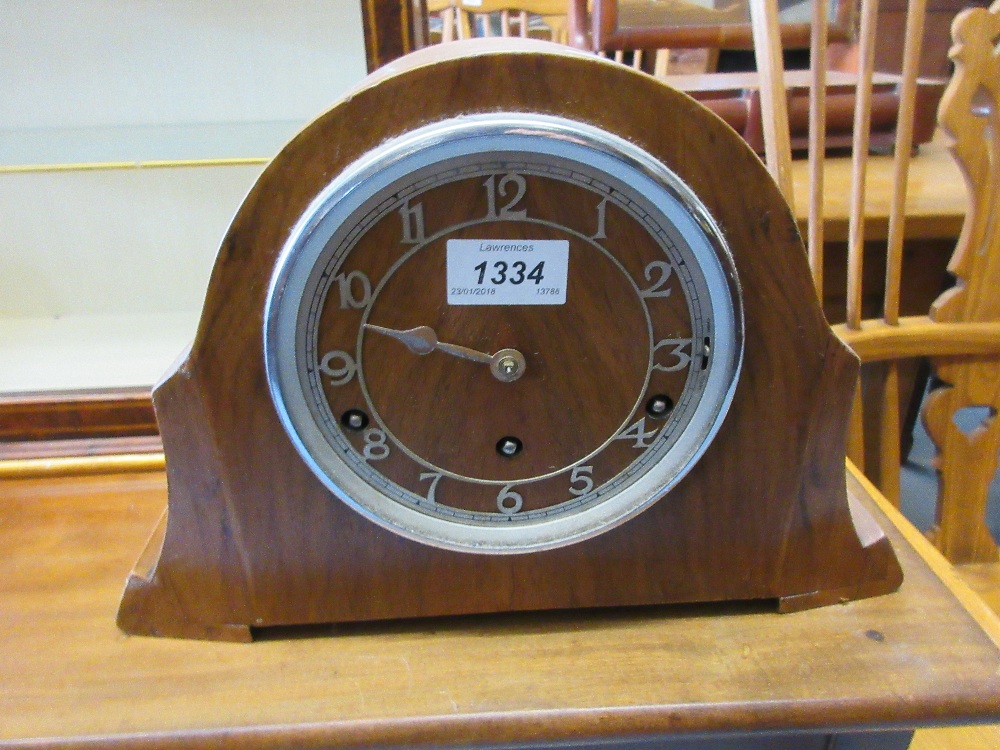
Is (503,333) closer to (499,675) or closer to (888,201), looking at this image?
(499,675)

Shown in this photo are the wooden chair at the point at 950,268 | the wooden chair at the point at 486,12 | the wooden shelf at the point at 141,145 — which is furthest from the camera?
the wooden chair at the point at 486,12

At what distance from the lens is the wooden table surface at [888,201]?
46.3 inches

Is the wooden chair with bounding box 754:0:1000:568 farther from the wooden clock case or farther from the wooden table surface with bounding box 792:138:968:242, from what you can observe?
the wooden clock case

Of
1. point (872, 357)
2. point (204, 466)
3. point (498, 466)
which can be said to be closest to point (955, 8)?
point (872, 357)

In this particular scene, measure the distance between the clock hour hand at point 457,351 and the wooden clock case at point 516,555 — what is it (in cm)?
10

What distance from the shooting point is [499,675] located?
59 cm

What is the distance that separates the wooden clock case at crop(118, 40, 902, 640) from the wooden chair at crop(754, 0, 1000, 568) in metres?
0.35

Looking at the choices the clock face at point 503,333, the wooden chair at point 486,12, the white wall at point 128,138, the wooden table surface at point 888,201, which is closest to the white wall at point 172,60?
the white wall at point 128,138

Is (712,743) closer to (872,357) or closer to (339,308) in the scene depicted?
(339,308)

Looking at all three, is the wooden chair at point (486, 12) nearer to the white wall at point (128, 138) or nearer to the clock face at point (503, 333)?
the white wall at point (128, 138)

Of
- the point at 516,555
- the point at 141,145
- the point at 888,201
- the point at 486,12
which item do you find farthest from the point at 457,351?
the point at 486,12

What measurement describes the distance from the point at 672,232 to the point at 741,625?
36 centimetres

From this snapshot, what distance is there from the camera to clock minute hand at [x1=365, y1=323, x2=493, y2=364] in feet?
1.75

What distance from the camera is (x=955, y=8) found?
1797 mm
